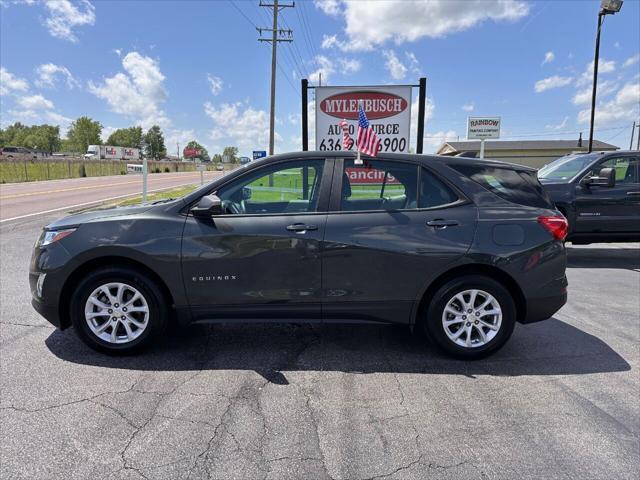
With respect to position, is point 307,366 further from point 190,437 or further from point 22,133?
point 22,133

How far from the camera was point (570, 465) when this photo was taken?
2373mm

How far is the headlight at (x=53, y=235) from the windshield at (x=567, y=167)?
793 centimetres

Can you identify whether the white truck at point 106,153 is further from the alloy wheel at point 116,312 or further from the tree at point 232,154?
the alloy wheel at point 116,312


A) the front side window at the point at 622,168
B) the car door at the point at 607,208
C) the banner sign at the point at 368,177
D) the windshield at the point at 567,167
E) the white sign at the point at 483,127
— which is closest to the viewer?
the banner sign at the point at 368,177

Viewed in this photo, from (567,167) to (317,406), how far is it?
7.55 meters

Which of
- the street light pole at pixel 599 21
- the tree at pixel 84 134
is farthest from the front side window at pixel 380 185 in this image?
the tree at pixel 84 134

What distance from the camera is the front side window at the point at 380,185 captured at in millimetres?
3631

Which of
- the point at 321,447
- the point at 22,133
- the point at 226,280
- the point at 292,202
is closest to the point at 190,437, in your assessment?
the point at 321,447

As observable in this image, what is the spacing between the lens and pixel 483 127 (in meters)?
13.3

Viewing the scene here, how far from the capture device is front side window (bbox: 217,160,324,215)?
3.63 meters

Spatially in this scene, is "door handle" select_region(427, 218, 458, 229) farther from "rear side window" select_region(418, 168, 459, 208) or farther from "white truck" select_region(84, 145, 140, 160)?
"white truck" select_region(84, 145, 140, 160)

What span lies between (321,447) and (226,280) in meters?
1.55

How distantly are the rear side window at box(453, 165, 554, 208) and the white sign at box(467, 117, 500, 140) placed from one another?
10.2 m

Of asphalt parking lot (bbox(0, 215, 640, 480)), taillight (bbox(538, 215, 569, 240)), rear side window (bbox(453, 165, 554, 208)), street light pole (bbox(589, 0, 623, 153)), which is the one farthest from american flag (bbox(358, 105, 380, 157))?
street light pole (bbox(589, 0, 623, 153))
